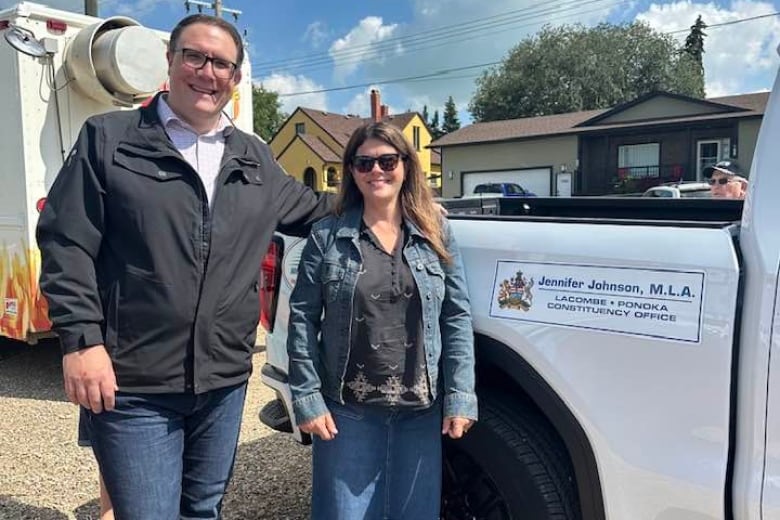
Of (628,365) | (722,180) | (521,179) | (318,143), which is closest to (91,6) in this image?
(722,180)

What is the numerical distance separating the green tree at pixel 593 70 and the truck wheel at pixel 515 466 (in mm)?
46754

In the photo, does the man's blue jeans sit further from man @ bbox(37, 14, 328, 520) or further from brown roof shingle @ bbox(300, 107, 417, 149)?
brown roof shingle @ bbox(300, 107, 417, 149)

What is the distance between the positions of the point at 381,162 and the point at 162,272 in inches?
28.5

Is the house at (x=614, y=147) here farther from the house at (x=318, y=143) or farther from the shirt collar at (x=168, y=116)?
the shirt collar at (x=168, y=116)

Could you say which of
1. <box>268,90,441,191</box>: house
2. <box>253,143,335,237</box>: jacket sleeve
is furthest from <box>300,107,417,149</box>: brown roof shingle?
<box>253,143,335,237</box>: jacket sleeve

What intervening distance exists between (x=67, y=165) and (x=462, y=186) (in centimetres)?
3100

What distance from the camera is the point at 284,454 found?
4020 millimetres

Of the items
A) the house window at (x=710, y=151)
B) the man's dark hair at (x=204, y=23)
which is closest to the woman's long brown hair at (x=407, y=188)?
the man's dark hair at (x=204, y=23)

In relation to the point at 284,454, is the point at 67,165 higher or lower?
higher

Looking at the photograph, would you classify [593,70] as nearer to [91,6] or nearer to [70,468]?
[91,6]

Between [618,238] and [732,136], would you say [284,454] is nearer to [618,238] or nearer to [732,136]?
[618,238]

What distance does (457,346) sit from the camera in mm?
2074

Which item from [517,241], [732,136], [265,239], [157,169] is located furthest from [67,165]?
[732,136]

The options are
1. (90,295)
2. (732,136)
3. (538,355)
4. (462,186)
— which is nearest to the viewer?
(90,295)
